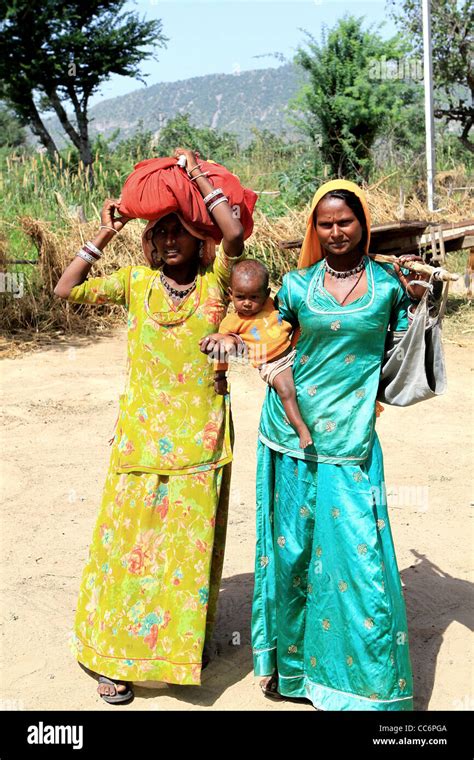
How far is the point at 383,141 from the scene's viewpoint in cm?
1614

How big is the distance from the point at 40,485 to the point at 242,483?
1356mm

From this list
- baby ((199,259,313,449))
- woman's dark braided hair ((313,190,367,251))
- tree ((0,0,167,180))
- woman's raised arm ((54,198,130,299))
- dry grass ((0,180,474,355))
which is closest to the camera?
woman's dark braided hair ((313,190,367,251))

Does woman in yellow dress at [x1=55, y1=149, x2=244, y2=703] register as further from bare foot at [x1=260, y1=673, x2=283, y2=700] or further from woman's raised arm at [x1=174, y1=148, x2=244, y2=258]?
bare foot at [x1=260, y1=673, x2=283, y2=700]

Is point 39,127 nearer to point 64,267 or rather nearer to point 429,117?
point 429,117

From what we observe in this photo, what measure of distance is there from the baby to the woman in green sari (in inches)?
2.0

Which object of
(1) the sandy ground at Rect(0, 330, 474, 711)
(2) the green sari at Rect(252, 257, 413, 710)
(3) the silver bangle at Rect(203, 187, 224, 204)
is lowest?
(1) the sandy ground at Rect(0, 330, 474, 711)

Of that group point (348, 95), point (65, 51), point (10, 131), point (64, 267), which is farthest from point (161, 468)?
point (10, 131)

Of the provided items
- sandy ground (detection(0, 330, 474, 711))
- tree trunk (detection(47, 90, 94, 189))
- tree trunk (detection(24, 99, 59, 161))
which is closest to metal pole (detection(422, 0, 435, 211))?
sandy ground (detection(0, 330, 474, 711))

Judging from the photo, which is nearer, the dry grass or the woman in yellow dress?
the woman in yellow dress

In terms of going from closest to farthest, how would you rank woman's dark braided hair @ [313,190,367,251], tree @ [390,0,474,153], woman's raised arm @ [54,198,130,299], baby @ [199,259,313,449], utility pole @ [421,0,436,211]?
woman's dark braided hair @ [313,190,367,251]
baby @ [199,259,313,449]
woman's raised arm @ [54,198,130,299]
utility pole @ [421,0,436,211]
tree @ [390,0,474,153]

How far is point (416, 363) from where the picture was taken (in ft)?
8.87

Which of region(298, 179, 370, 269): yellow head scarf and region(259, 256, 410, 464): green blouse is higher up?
region(298, 179, 370, 269): yellow head scarf

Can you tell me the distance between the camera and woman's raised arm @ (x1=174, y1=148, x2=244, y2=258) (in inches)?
110

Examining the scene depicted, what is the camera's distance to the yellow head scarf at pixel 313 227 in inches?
103
